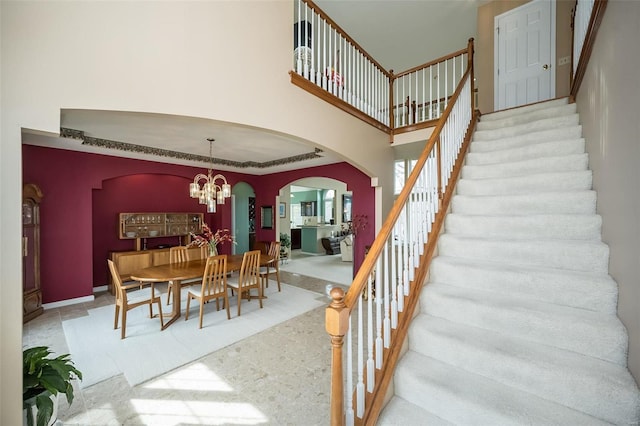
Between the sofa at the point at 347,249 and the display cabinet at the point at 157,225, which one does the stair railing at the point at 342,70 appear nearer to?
the sofa at the point at 347,249

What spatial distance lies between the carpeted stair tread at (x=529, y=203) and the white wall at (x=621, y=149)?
10 cm

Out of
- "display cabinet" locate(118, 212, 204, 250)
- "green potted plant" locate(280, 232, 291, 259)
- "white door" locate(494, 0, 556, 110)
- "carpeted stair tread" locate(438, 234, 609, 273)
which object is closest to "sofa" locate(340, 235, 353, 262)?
"green potted plant" locate(280, 232, 291, 259)

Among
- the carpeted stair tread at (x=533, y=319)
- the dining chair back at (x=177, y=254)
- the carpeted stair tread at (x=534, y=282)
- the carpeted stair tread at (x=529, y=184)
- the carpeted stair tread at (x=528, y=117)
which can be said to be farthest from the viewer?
the dining chair back at (x=177, y=254)

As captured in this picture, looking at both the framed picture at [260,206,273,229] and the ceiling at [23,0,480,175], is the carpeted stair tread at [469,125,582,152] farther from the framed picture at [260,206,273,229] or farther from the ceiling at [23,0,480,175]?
the framed picture at [260,206,273,229]

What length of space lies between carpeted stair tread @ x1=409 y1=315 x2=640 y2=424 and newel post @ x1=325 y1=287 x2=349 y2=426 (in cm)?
70

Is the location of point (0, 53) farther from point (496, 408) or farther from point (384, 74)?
point (384, 74)

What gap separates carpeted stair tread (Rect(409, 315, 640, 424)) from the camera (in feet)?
3.73

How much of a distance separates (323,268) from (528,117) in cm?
551

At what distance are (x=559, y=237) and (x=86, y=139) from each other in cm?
604

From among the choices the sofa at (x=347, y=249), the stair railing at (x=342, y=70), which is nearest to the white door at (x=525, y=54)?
the stair railing at (x=342, y=70)

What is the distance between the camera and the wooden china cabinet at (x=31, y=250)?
12.3ft

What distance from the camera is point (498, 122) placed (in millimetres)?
3252

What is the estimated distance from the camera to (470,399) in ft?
4.24

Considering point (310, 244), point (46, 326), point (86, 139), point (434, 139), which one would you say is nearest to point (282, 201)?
point (310, 244)
